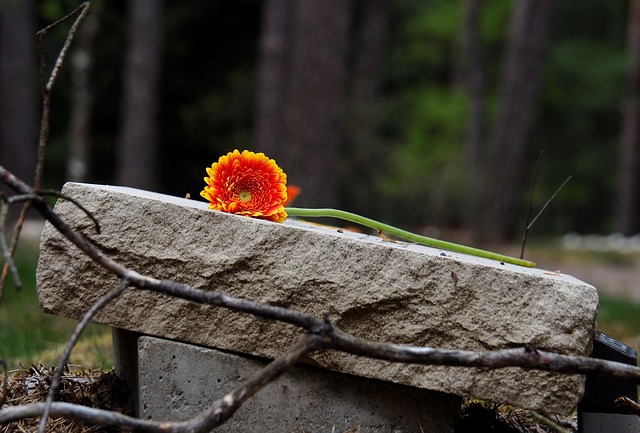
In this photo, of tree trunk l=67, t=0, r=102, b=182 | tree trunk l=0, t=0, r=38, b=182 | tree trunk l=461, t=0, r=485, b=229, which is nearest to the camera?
tree trunk l=0, t=0, r=38, b=182

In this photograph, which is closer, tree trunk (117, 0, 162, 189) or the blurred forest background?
the blurred forest background

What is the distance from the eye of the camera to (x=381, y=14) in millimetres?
20938

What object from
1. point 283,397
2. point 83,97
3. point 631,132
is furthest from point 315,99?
point 631,132

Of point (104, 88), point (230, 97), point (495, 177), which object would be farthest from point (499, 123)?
point (104, 88)

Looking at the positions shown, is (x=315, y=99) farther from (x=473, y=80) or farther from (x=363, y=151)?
(x=473, y=80)

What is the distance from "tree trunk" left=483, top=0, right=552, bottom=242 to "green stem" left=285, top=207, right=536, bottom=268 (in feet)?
29.4

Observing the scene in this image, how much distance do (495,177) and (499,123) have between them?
88 centimetres

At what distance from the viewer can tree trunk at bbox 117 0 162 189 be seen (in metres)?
13.4

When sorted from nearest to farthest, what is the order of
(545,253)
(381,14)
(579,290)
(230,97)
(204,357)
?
1. (579,290)
2. (204,357)
3. (545,253)
4. (230,97)
5. (381,14)

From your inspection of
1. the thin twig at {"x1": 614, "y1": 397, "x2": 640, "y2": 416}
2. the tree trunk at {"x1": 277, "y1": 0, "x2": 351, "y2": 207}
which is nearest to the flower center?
the thin twig at {"x1": 614, "y1": 397, "x2": 640, "y2": 416}

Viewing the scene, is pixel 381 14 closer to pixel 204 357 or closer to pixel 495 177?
pixel 495 177

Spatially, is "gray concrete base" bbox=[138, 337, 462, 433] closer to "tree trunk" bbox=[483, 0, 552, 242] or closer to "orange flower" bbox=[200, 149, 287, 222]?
"orange flower" bbox=[200, 149, 287, 222]

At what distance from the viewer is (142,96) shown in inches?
536

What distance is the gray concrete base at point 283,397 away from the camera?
251cm
